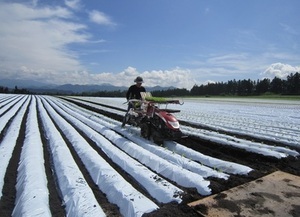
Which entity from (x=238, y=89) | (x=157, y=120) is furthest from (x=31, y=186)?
(x=238, y=89)

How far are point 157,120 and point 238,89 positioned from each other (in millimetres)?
65989

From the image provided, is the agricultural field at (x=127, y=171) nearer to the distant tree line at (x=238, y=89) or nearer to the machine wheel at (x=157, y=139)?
the machine wheel at (x=157, y=139)

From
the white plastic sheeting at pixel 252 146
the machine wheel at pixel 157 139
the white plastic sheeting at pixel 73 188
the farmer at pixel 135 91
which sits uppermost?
the farmer at pixel 135 91

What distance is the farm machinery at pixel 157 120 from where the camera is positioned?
706 centimetres

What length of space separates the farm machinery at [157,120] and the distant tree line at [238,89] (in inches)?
1903

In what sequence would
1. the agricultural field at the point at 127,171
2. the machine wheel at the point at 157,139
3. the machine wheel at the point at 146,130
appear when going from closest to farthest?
the agricultural field at the point at 127,171
the machine wheel at the point at 157,139
the machine wheel at the point at 146,130

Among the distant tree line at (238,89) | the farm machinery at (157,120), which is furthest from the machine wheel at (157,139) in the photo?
the distant tree line at (238,89)

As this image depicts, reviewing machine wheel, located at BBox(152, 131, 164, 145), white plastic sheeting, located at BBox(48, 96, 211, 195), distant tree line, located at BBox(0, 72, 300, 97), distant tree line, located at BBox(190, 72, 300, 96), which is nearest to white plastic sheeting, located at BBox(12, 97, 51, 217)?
white plastic sheeting, located at BBox(48, 96, 211, 195)

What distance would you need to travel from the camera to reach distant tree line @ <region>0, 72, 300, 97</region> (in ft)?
194

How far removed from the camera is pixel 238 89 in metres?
69.7

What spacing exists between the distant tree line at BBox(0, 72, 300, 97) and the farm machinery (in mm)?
48345

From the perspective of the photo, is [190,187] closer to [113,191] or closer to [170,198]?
[170,198]

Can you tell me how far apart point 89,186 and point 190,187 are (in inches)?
60.7

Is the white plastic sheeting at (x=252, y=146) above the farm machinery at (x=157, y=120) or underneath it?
underneath
